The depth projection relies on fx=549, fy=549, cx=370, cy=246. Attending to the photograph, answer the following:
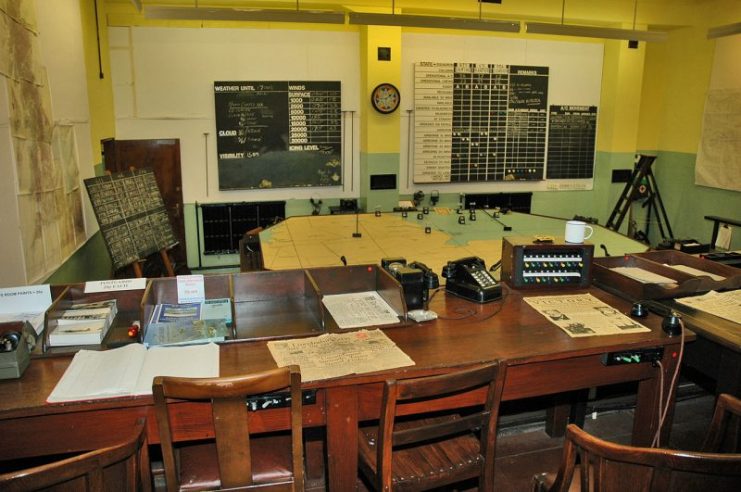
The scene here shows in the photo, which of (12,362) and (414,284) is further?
(414,284)

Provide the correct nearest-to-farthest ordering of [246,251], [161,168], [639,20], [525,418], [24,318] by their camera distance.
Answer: [24,318]
[525,418]
[246,251]
[161,168]
[639,20]

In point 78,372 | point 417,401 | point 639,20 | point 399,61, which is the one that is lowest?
point 417,401

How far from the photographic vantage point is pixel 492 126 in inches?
274

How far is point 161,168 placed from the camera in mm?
6305

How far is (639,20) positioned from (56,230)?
6.81 metres

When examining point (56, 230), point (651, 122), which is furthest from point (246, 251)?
point (651, 122)

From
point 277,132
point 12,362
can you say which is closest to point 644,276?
point 12,362

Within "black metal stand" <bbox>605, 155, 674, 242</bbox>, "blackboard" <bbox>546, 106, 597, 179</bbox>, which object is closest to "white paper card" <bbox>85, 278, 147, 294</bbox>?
"black metal stand" <bbox>605, 155, 674, 242</bbox>

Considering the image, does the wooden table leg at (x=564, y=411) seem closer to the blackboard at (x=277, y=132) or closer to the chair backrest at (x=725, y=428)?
the chair backrest at (x=725, y=428)

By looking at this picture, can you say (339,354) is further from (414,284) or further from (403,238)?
(403,238)

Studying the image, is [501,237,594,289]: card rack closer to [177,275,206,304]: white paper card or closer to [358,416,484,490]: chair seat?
[358,416,484,490]: chair seat

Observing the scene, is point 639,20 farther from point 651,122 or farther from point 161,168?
point 161,168

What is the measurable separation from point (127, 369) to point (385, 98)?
17.0 ft

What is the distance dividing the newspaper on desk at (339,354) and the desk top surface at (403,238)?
157 cm
